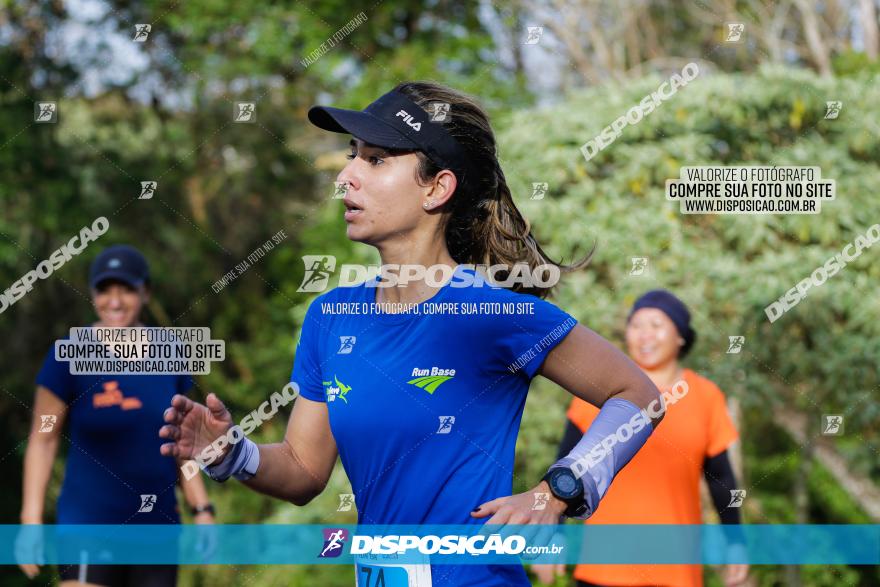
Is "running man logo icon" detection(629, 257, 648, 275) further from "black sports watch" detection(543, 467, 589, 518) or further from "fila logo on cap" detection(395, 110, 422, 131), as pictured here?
"black sports watch" detection(543, 467, 589, 518)

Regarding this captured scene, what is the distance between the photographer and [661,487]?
4.32 m

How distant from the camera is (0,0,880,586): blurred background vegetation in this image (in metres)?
6.45

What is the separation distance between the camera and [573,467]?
231 cm

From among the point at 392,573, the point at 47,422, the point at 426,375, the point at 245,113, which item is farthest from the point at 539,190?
the point at 245,113

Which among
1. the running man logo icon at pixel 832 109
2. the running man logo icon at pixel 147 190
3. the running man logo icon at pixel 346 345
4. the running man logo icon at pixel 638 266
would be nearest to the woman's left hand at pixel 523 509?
the running man logo icon at pixel 346 345

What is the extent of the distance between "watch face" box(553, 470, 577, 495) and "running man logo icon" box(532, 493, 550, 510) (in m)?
0.03

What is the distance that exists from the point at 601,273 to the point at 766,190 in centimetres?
112

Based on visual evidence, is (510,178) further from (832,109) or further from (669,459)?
(669,459)

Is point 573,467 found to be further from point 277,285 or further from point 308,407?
point 277,285

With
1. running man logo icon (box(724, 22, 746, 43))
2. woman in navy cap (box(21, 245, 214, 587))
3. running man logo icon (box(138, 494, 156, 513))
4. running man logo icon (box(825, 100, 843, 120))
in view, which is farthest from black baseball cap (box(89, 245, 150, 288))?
running man logo icon (box(825, 100, 843, 120))

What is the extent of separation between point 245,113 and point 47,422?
6.09 m

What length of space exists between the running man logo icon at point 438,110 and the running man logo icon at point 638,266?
3.92 meters

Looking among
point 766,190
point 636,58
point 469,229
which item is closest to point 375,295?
point 469,229

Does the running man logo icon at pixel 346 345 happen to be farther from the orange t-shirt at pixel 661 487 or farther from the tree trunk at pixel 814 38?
the tree trunk at pixel 814 38
